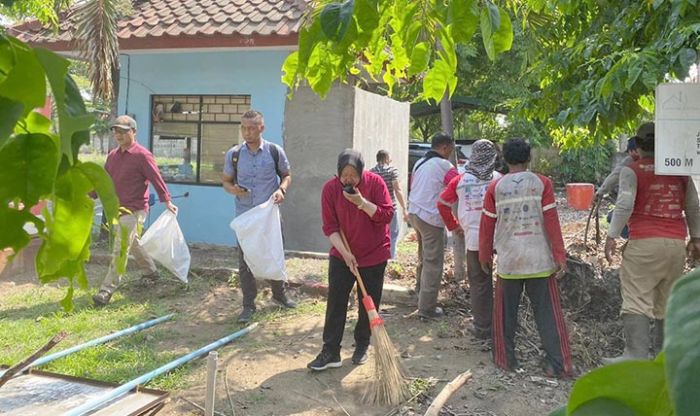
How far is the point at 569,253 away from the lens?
6.11 m

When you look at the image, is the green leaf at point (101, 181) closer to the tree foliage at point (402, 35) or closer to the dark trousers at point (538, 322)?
the tree foliage at point (402, 35)

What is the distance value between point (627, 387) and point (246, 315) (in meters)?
5.60

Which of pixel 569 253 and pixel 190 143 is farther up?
pixel 190 143

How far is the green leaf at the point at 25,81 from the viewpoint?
70cm

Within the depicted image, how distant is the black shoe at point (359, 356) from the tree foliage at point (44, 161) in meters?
4.08

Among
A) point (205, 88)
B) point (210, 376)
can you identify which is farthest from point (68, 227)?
point (205, 88)

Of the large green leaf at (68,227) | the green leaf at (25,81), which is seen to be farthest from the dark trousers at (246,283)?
the green leaf at (25,81)

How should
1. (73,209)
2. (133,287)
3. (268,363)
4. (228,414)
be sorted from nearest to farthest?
(73,209) < (228,414) < (268,363) < (133,287)

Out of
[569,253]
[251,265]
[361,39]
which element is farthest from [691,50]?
[251,265]

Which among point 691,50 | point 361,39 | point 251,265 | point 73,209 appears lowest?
point 251,265

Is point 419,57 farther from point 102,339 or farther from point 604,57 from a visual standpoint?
Answer: point 102,339

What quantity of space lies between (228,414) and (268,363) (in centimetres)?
86

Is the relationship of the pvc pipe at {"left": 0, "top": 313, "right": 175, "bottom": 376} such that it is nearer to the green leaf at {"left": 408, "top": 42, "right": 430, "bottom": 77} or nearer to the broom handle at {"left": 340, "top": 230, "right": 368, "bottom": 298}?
the broom handle at {"left": 340, "top": 230, "right": 368, "bottom": 298}

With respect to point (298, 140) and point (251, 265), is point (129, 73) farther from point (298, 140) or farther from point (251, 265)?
point (251, 265)
